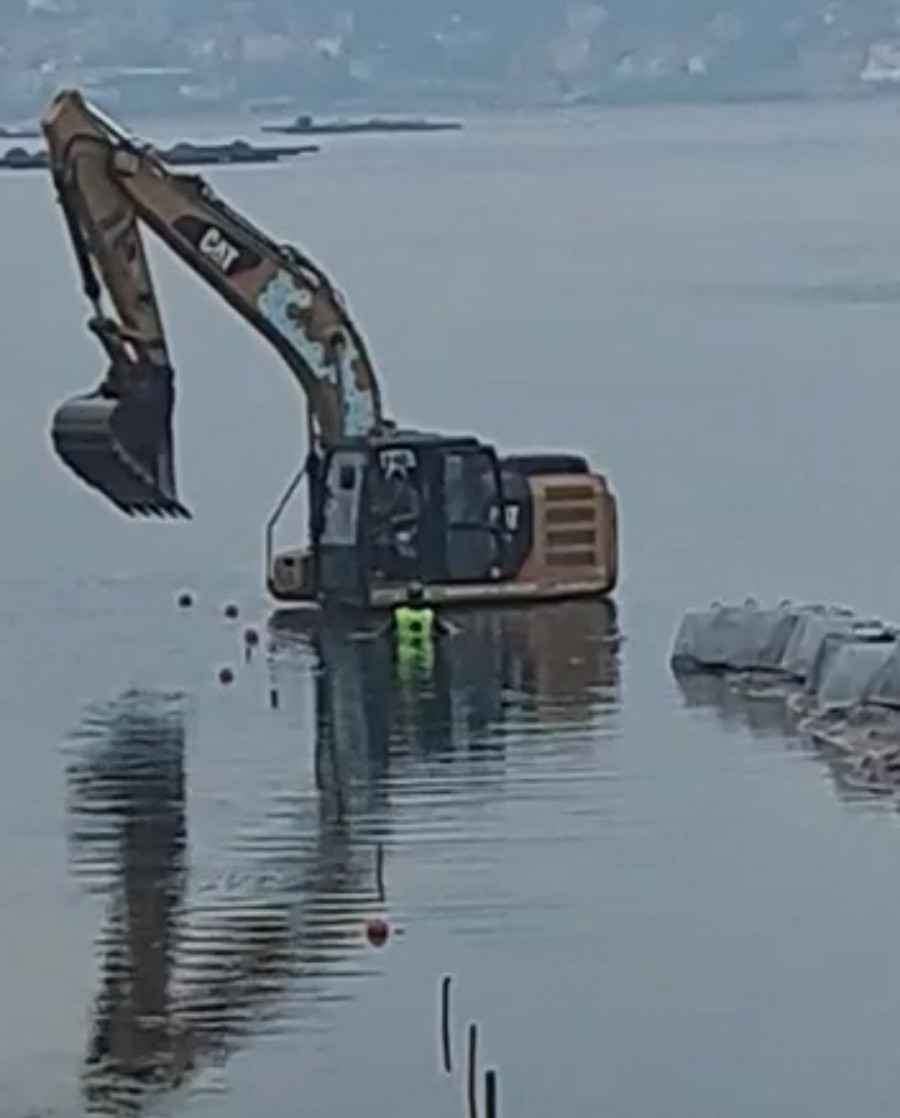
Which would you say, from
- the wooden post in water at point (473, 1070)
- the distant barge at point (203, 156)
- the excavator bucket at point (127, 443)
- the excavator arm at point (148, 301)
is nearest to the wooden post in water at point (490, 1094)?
the wooden post in water at point (473, 1070)

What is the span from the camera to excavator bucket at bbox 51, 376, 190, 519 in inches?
1255

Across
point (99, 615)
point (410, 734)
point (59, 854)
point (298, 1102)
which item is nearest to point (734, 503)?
point (99, 615)

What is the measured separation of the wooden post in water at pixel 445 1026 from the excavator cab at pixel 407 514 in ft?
36.9

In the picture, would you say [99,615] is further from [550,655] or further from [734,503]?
[734,503]

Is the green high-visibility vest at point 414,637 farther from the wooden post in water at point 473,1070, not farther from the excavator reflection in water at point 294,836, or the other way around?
the wooden post in water at point 473,1070

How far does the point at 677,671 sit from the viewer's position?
1173 inches

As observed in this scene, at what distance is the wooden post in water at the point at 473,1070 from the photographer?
59.7 feet

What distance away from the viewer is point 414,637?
3112 cm

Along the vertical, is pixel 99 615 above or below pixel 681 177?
below

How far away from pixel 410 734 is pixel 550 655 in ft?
10.6

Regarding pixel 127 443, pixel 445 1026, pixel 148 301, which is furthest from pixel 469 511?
pixel 445 1026

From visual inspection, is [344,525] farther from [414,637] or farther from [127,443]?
[127,443]

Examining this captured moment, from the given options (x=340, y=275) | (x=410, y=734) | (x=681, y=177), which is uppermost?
(x=681, y=177)

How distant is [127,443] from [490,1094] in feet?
47.2
